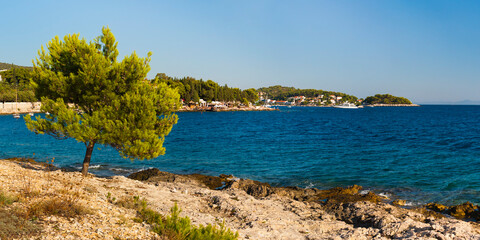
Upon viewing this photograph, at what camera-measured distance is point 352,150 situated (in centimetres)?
4000

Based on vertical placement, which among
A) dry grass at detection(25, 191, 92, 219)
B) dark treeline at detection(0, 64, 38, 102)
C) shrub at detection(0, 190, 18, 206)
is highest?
dark treeline at detection(0, 64, 38, 102)

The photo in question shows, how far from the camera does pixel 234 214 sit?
13.6 meters

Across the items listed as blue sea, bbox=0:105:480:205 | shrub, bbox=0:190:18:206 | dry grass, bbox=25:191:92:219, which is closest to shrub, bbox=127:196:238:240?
dry grass, bbox=25:191:92:219

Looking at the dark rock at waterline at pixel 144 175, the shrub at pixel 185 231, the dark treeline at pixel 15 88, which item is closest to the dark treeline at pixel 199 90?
the dark treeline at pixel 15 88

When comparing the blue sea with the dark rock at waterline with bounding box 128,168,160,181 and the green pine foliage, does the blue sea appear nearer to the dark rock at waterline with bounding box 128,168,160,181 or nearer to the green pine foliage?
the dark rock at waterline with bounding box 128,168,160,181

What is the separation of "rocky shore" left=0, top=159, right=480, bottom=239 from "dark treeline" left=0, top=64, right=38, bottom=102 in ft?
341

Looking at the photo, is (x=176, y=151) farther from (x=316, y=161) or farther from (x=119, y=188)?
(x=119, y=188)

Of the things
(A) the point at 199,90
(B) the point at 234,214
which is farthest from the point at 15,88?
→ (B) the point at 234,214

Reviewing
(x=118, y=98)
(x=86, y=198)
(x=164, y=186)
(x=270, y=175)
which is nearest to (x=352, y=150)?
(x=270, y=175)

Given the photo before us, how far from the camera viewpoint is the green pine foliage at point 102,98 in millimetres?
15641

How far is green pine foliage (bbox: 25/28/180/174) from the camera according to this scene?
15.6 meters

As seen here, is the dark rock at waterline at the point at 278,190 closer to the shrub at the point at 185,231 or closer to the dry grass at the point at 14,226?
the shrub at the point at 185,231

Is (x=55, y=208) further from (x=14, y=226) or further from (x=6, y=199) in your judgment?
(x=14, y=226)

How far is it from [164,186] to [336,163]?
19851 mm
